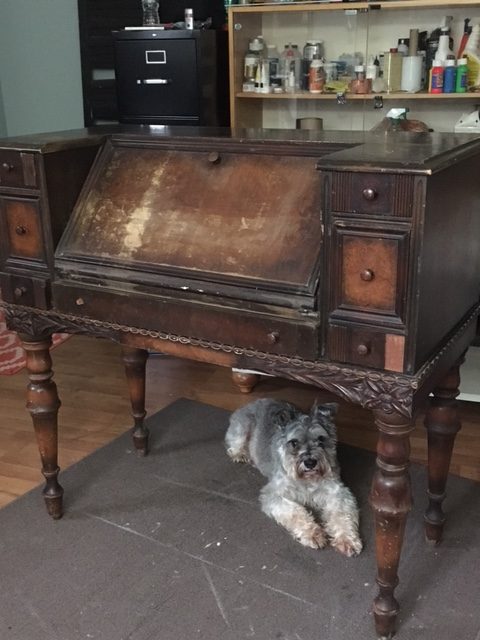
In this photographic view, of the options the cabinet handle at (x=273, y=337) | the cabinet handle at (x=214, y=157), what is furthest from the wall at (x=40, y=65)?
the cabinet handle at (x=273, y=337)

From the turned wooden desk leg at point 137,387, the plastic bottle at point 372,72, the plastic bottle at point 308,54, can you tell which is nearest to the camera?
the turned wooden desk leg at point 137,387

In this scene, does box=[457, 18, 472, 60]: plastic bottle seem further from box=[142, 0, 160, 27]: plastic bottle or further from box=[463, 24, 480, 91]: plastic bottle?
box=[142, 0, 160, 27]: plastic bottle

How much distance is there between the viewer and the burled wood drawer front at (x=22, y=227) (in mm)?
1688

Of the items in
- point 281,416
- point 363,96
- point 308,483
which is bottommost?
point 308,483

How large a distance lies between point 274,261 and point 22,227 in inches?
26.1

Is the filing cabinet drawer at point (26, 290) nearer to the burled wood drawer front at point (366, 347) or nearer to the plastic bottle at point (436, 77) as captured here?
the burled wood drawer front at point (366, 347)

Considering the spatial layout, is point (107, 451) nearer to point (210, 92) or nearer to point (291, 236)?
point (291, 236)

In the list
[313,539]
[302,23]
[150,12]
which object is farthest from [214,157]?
[150,12]

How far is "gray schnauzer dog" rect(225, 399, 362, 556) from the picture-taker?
191cm

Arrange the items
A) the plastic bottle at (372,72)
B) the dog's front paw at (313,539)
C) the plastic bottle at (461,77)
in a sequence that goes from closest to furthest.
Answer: the dog's front paw at (313,539) < the plastic bottle at (461,77) < the plastic bottle at (372,72)

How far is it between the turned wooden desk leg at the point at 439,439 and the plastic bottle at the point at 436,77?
1.61 metres

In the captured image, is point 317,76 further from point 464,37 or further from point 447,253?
point 447,253

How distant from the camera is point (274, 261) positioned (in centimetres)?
144

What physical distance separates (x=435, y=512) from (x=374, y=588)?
0.28 meters
